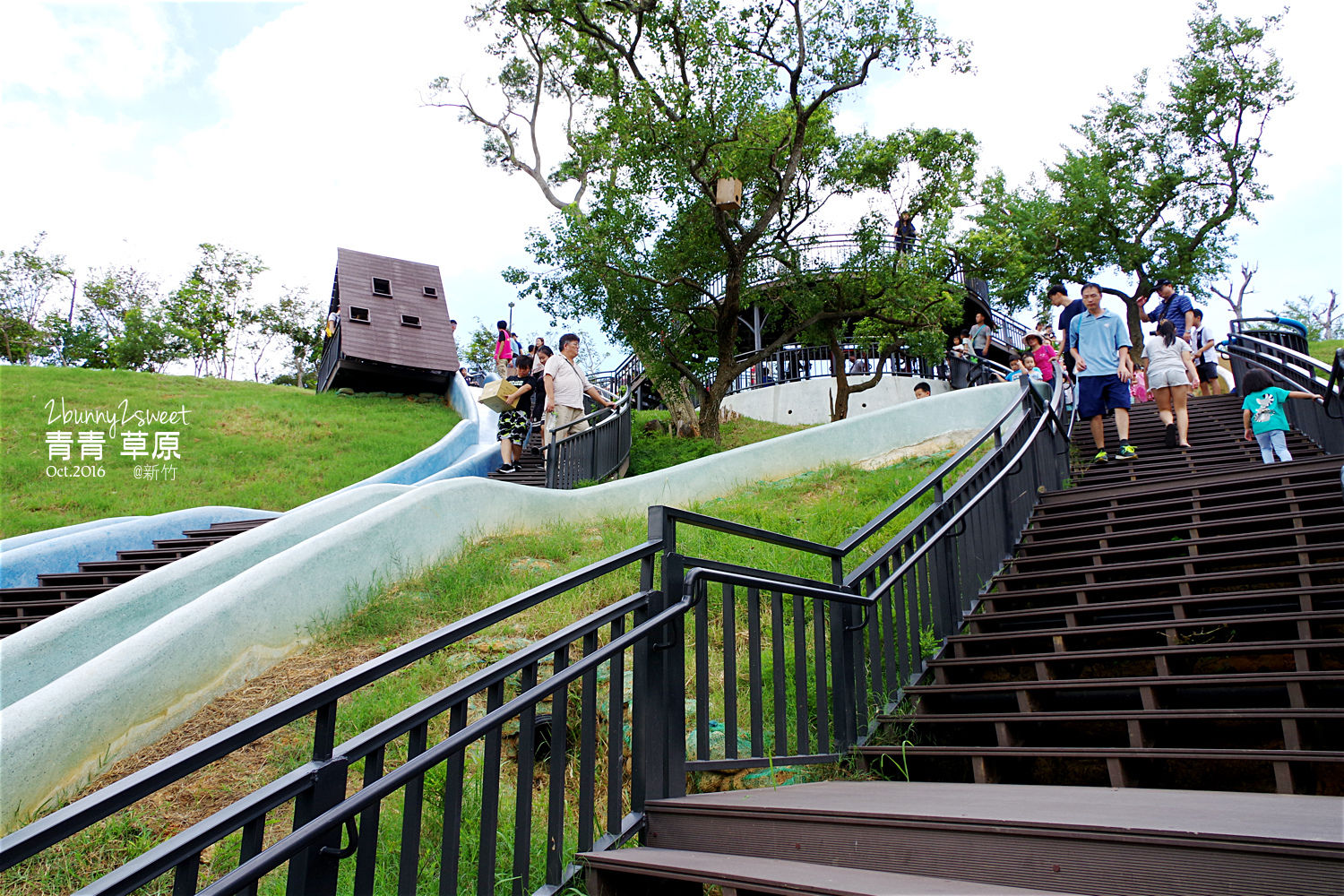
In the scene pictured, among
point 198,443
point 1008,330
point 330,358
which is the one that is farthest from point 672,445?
point 1008,330

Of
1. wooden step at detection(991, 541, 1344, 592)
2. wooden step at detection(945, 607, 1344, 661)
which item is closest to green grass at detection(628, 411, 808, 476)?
wooden step at detection(991, 541, 1344, 592)

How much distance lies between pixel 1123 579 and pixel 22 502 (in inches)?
540

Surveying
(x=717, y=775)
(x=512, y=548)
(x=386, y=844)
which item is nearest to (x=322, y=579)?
(x=512, y=548)

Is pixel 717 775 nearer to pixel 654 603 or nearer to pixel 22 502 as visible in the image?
pixel 654 603

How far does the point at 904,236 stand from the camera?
1700 cm

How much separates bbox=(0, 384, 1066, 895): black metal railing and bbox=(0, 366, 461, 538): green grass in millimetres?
9382

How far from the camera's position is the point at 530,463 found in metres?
13.2

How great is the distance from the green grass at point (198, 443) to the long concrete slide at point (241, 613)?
16.8ft

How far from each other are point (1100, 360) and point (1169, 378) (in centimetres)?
108

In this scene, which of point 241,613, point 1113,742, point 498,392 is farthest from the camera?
point 498,392

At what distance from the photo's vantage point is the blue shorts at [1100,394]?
28.4 ft

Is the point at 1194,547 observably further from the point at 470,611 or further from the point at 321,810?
the point at 321,810

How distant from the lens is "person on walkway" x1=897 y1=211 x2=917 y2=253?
16.6 meters

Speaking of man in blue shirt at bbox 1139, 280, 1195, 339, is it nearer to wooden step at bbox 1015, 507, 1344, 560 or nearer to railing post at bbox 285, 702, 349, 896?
wooden step at bbox 1015, 507, 1344, 560
